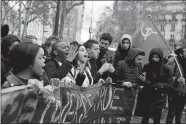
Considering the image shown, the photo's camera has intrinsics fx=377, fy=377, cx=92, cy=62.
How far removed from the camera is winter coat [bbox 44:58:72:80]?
468 centimetres

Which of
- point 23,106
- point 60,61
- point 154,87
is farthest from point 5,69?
point 154,87

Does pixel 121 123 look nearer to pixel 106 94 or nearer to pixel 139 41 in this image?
pixel 106 94

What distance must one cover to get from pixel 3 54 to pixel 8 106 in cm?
133

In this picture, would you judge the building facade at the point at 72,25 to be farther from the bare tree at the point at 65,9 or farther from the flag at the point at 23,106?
the flag at the point at 23,106

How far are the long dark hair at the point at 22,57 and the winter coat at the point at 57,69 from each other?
1.10m

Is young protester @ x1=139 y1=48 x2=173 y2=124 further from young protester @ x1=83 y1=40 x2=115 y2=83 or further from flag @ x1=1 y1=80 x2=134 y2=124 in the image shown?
flag @ x1=1 y1=80 x2=134 y2=124

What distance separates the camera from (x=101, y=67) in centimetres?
577

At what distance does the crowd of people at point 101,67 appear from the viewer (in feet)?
11.8

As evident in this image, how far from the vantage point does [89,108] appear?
4.48 m

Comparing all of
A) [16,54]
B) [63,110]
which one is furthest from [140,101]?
[16,54]

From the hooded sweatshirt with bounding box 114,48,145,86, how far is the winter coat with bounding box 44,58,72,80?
134 cm

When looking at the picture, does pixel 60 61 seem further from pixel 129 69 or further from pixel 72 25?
pixel 72 25

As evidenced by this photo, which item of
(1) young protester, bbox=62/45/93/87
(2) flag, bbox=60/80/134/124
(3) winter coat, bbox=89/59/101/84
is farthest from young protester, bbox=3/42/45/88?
(3) winter coat, bbox=89/59/101/84

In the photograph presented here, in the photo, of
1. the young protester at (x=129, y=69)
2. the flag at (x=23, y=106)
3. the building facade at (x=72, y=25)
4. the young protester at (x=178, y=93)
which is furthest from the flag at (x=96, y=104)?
the building facade at (x=72, y=25)
